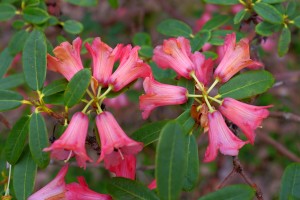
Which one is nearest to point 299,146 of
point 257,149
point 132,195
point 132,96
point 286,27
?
point 257,149

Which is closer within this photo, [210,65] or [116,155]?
[116,155]

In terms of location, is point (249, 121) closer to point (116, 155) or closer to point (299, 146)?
point (116, 155)

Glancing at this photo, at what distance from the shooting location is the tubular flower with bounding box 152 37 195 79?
1.81 metres

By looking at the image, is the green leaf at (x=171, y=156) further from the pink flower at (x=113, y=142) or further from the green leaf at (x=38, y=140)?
the green leaf at (x=38, y=140)

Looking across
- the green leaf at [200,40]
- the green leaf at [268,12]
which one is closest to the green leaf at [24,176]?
the green leaf at [200,40]

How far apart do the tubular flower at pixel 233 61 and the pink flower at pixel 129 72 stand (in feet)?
0.98

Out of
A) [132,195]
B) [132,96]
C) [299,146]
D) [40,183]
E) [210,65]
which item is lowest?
[40,183]

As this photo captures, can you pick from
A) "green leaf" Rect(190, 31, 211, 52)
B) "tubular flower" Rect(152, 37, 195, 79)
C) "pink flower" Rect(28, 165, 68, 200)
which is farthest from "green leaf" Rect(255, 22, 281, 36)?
"pink flower" Rect(28, 165, 68, 200)

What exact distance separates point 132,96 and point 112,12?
1.45 m

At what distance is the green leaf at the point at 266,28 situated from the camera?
7.16ft

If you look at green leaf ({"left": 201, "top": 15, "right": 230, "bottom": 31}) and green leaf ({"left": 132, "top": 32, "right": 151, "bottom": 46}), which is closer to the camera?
green leaf ({"left": 201, "top": 15, "right": 230, "bottom": 31})

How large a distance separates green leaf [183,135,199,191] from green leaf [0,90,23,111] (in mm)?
690

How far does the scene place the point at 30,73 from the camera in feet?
5.98

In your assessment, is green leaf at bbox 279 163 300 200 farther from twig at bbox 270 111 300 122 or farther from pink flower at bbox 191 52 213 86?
twig at bbox 270 111 300 122
